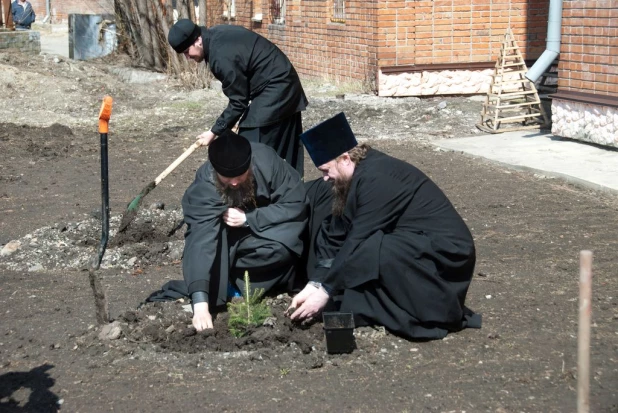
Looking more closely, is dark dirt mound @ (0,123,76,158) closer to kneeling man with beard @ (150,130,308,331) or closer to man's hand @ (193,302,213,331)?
kneeling man with beard @ (150,130,308,331)

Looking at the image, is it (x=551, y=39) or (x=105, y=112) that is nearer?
(x=105, y=112)

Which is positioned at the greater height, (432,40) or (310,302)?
(432,40)

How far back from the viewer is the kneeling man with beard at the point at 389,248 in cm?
482

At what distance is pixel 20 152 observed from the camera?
11.5 m

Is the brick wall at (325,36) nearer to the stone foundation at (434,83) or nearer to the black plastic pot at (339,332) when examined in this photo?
the stone foundation at (434,83)

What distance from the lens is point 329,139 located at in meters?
4.79

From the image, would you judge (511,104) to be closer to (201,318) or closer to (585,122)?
(585,122)

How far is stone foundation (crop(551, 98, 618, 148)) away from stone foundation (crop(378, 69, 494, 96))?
373 centimetres

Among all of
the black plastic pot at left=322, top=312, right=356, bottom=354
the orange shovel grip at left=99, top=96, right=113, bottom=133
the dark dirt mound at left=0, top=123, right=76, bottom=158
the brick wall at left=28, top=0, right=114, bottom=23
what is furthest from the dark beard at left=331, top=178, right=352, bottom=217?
the brick wall at left=28, top=0, right=114, bottom=23

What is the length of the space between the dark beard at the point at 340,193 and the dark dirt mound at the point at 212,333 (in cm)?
68

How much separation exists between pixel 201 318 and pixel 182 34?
105 inches

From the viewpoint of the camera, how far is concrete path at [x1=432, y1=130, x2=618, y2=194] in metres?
8.86

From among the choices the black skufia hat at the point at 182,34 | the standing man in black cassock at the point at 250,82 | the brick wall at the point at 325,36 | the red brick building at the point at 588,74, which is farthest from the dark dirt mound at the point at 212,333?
the brick wall at the point at 325,36

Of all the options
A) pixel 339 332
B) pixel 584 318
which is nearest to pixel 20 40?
pixel 339 332
